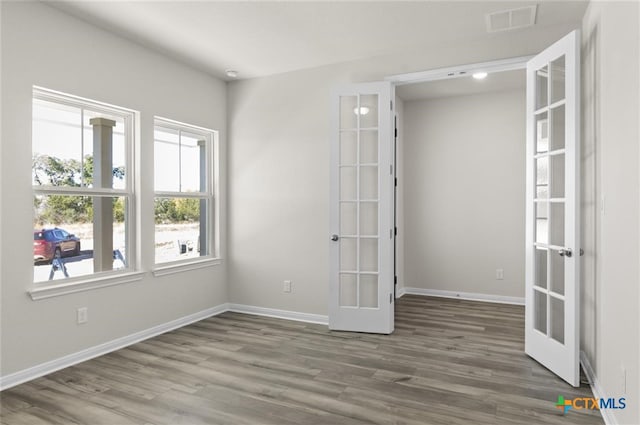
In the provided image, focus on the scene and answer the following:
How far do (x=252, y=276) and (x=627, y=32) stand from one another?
388 centimetres

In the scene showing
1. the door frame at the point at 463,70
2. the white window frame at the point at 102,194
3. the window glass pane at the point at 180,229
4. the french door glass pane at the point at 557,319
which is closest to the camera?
the french door glass pane at the point at 557,319

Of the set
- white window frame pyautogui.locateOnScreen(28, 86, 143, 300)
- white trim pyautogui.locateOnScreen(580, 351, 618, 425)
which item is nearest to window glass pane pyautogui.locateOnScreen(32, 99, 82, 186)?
white window frame pyautogui.locateOnScreen(28, 86, 143, 300)

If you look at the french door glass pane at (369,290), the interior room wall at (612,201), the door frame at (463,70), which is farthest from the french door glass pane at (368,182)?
the interior room wall at (612,201)

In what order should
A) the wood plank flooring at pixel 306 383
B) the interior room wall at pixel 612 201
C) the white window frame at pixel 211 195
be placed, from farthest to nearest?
1. the white window frame at pixel 211 195
2. the wood plank flooring at pixel 306 383
3. the interior room wall at pixel 612 201

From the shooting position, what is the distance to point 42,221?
3004 millimetres

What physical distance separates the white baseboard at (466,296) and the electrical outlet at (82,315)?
12.7ft

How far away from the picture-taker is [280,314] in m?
4.44

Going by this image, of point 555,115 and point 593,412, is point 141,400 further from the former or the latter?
point 555,115

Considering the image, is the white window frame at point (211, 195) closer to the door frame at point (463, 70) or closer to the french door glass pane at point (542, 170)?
the door frame at point (463, 70)

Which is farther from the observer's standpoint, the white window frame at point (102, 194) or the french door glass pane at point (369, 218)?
the french door glass pane at point (369, 218)

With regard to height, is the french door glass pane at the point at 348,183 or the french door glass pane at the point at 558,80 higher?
the french door glass pane at the point at 558,80

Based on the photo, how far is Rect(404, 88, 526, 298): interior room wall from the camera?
16.7 feet

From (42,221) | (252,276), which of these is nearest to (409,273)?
(252,276)

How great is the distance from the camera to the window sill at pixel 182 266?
3.89 metres
